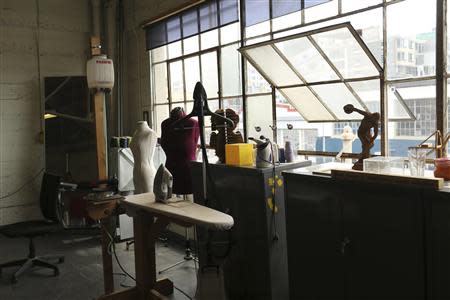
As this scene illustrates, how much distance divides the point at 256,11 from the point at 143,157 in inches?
62.6

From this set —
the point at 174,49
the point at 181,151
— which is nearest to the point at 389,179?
the point at 181,151

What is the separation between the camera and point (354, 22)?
2.81m

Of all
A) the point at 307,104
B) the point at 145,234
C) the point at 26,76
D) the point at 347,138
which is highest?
the point at 26,76

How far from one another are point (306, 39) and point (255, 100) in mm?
1032

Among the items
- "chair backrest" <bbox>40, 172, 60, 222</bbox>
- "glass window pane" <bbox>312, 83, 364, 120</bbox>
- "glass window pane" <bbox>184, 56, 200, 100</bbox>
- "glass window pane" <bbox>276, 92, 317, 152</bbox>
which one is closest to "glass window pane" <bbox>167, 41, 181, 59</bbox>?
"glass window pane" <bbox>184, 56, 200, 100</bbox>

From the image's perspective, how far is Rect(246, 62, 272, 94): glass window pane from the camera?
142 inches

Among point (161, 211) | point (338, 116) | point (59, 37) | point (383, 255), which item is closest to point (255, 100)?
point (338, 116)

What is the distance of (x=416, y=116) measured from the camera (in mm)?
2512

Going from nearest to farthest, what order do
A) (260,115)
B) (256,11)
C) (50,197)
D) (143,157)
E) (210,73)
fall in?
1. (143,157)
2. (256,11)
3. (260,115)
4. (50,197)
5. (210,73)

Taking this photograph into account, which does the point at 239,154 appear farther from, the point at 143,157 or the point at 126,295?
the point at 126,295

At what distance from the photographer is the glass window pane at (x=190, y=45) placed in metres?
4.48

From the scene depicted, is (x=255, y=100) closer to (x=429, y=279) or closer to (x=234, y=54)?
(x=234, y=54)

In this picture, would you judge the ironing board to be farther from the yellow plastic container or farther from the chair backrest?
the chair backrest

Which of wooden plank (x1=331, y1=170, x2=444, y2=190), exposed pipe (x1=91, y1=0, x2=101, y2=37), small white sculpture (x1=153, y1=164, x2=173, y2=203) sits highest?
exposed pipe (x1=91, y1=0, x2=101, y2=37)
